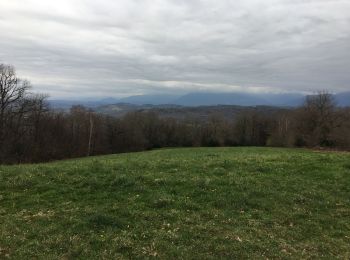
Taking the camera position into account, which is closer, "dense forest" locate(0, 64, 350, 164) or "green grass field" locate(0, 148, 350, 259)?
"green grass field" locate(0, 148, 350, 259)

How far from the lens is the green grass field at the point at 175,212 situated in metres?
8.68

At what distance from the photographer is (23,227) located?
9.78 m

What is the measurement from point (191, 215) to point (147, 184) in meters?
3.28

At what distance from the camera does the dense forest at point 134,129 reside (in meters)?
58.1

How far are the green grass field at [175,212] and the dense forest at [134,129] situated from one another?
44.6m

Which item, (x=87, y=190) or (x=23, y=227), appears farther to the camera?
(x=87, y=190)

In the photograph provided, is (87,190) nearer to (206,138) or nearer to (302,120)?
(302,120)

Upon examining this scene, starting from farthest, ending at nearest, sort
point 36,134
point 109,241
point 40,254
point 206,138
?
point 206,138, point 36,134, point 109,241, point 40,254

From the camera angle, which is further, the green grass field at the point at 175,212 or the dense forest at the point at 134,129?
the dense forest at the point at 134,129

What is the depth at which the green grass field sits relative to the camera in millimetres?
8680

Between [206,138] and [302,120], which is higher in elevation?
[302,120]

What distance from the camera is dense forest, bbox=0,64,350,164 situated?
58.1m

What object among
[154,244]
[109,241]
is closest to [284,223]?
[154,244]

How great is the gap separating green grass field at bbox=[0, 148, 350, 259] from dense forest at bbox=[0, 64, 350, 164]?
44628 millimetres
